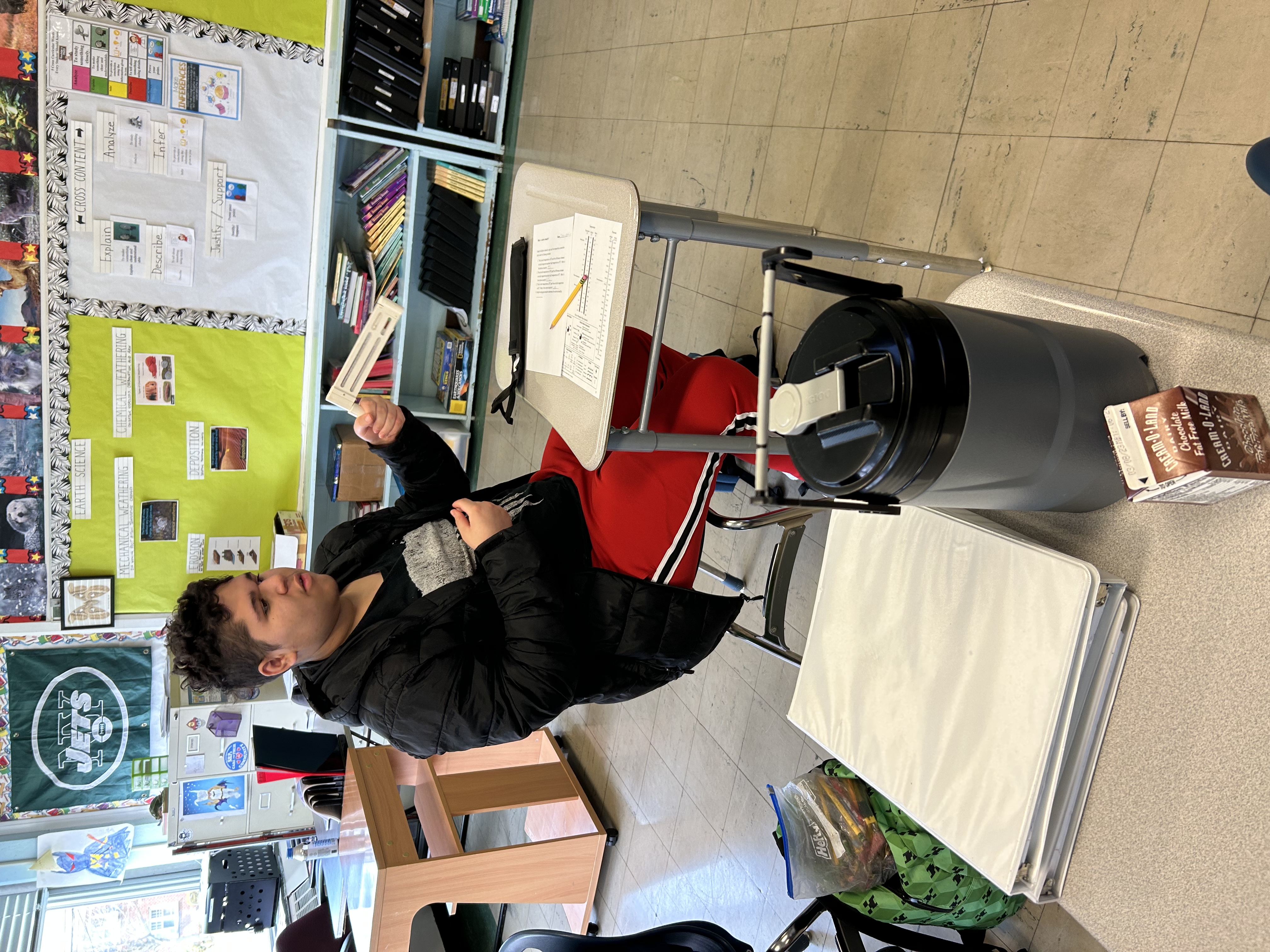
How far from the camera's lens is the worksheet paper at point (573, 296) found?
147cm

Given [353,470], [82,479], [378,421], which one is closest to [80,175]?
[82,479]

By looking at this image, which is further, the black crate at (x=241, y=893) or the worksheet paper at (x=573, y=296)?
the black crate at (x=241, y=893)

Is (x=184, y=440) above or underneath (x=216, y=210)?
underneath

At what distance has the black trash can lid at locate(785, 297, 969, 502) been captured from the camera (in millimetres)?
1016

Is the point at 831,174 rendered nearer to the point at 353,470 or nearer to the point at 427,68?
the point at 427,68

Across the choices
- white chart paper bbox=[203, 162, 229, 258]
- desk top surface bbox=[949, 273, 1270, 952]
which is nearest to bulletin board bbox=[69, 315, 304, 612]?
white chart paper bbox=[203, 162, 229, 258]

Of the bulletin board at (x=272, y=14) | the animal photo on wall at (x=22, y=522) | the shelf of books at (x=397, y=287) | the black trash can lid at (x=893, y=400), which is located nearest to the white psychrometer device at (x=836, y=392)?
the black trash can lid at (x=893, y=400)

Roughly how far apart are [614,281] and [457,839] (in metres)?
2.36

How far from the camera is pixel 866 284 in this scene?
113 cm

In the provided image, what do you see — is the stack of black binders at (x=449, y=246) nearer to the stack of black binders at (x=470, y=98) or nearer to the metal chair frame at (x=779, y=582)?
the stack of black binders at (x=470, y=98)

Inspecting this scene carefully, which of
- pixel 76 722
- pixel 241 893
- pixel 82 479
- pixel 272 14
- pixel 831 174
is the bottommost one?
pixel 241 893

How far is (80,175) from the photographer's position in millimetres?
3359

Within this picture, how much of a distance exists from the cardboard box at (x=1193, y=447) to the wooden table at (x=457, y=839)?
2545 millimetres

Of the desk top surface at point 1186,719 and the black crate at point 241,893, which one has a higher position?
the desk top surface at point 1186,719
